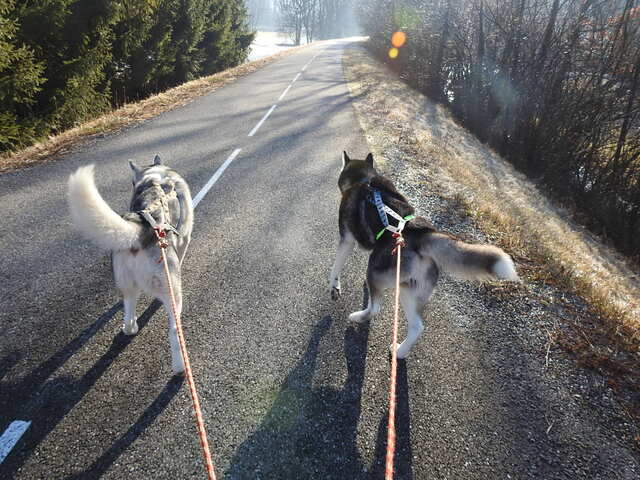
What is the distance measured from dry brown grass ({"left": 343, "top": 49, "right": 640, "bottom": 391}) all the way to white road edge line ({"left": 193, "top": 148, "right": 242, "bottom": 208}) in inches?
150

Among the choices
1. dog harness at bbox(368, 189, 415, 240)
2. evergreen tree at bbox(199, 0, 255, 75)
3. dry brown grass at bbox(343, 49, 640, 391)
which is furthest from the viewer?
evergreen tree at bbox(199, 0, 255, 75)

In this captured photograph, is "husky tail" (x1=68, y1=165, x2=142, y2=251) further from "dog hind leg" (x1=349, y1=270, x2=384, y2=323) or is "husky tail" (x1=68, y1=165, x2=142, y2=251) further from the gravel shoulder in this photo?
the gravel shoulder

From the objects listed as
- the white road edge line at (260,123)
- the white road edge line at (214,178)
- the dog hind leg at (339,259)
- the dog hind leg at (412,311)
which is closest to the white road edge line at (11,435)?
the dog hind leg at (339,259)

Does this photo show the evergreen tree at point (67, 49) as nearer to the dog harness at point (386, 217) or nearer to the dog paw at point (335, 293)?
the dog paw at point (335, 293)

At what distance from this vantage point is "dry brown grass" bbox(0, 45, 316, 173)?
6.84m

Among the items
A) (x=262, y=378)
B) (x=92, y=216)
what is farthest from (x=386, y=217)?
(x=92, y=216)

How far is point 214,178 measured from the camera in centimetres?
645

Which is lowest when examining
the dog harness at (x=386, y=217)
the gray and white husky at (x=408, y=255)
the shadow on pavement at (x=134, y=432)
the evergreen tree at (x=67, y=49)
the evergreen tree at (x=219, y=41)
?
the shadow on pavement at (x=134, y=432)

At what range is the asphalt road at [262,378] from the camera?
2.21m

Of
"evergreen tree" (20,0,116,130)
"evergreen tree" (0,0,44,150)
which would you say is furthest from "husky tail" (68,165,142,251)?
"evergreen tree" (20,0,116,130)

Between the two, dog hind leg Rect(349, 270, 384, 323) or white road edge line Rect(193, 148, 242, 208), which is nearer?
dog hind leg Rect(349, 270, 384, 323)

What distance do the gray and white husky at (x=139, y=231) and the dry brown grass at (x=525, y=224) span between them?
12.6 feet

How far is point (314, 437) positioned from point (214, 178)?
5.35 m

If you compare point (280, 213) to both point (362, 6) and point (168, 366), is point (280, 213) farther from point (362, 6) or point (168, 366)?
point (362, 6)
